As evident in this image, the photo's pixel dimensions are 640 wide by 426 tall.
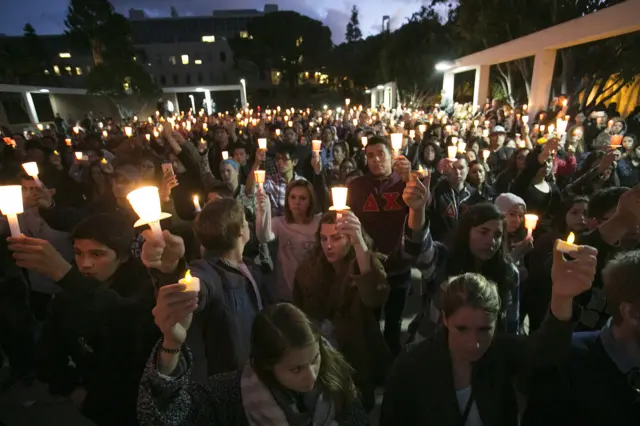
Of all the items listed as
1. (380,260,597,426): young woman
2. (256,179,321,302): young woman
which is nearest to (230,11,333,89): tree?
(256,179,321,302): young woman

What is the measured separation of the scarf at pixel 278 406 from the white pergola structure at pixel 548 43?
1106 centimetres

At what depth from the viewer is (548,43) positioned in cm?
1259

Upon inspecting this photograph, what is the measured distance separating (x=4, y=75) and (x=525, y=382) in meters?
38.5

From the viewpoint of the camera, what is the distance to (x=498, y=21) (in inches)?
723

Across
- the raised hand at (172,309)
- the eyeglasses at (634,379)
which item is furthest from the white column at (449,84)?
the raised hand at (172,309)

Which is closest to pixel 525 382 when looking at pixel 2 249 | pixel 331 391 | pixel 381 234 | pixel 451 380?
pixel 451 380

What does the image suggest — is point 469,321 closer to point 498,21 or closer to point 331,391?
point 331,391

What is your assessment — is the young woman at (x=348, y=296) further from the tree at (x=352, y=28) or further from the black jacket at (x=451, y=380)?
the tree at (x=352, y=28)

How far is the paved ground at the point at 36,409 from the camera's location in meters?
3.45

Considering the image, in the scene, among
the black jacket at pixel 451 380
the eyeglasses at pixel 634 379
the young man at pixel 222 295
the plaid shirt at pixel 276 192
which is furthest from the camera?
the plaid shirt at pixel 276 192

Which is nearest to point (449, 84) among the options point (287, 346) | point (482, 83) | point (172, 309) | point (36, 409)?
point (482, 83)

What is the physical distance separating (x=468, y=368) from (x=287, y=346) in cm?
96

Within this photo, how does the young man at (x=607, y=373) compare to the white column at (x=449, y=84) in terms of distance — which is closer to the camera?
the young man at (x=607, y=373)

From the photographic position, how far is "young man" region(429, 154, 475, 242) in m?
4.48
